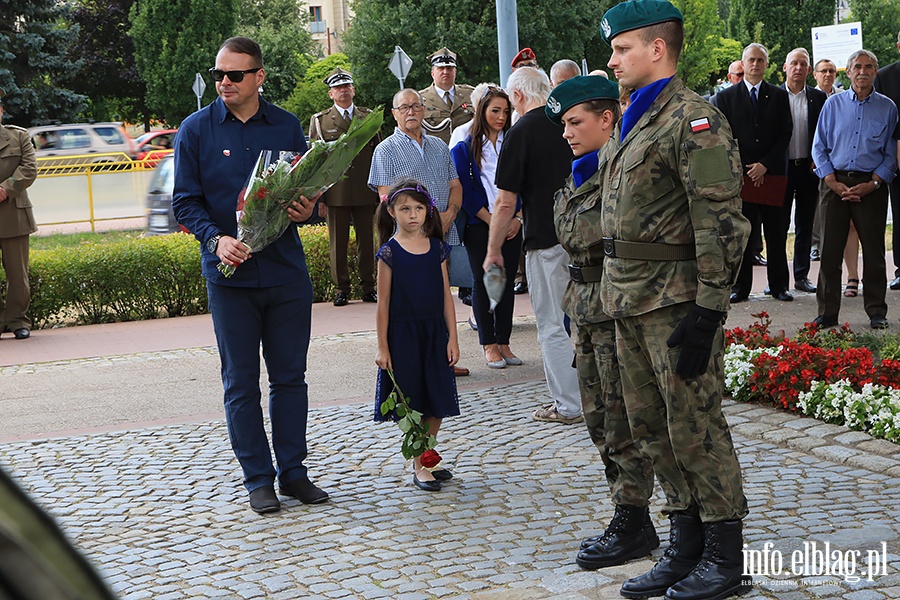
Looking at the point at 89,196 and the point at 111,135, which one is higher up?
the point at 111,135

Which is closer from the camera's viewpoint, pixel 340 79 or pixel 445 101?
pixel 445 101

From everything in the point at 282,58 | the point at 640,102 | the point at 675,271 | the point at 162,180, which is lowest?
the point at 162,180

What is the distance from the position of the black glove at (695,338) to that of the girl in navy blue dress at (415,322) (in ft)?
A: 7.35

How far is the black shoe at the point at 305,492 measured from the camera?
5.60 meters

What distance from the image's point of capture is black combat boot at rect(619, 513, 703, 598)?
4000mm

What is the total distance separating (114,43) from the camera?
52.8m

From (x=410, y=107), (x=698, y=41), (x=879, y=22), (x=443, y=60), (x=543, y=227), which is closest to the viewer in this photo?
(x=543, y=227)

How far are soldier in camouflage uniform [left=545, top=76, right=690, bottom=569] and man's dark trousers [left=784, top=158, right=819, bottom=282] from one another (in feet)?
24.7

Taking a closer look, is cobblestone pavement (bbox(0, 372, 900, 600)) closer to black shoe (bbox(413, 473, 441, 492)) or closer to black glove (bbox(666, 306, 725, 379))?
black shoe (bbox(413, 473, 441, 492))

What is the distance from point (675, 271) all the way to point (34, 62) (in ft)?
126

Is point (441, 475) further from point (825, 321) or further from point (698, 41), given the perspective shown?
point (698, 41)

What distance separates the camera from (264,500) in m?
5.49

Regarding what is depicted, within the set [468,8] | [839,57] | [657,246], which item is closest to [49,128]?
[468,8]

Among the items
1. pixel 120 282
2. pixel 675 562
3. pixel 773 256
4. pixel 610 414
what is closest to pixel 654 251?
pixel 610 414
